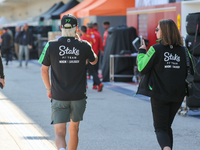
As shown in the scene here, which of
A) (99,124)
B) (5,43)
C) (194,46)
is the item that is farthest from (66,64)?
(5,43)

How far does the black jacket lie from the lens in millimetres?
4555

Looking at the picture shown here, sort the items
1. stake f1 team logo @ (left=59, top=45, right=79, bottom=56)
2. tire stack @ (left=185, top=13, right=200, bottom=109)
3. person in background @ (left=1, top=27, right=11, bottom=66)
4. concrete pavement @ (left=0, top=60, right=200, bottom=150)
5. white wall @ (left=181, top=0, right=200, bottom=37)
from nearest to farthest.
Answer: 1. stake f1 team logo @ (left=59, top=45, right=79, bottom=56)
2. concrete pavement @ (left=0, top=60, right=200, bottom=150)
3. tire stack @ (left=185, top=13, right=200, bottom=109)
4. white wall @ (left=181, top=0, right=200, bottom=37)
5. person in background @ (left=1, top=27, right=11, bottom=66)

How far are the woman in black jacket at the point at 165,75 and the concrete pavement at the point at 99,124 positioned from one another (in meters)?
1.18

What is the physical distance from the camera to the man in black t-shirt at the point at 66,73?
4.34 metres

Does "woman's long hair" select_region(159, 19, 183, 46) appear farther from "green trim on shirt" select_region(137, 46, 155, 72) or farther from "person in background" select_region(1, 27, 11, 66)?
"person in background" select_region(1, 27, 11, 66)

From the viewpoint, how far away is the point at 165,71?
4.59m

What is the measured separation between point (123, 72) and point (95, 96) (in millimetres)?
3137

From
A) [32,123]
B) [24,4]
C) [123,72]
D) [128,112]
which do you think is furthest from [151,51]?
[24,4]

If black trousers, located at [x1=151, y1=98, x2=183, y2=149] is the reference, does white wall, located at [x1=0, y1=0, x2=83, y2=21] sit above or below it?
above

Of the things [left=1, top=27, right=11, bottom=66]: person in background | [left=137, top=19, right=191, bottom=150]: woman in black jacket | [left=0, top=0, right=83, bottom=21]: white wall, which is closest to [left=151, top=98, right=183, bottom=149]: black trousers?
[left=137, top=19, right=191, bottom=150]: woman in black jacket

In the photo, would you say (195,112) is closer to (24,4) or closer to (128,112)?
(128,112)

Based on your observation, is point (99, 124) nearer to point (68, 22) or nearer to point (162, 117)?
point (162, 117)

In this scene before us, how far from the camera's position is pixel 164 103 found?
464cm

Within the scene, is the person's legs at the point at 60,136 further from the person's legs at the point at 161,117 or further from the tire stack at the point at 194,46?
the tire stack at the point at 194,46
